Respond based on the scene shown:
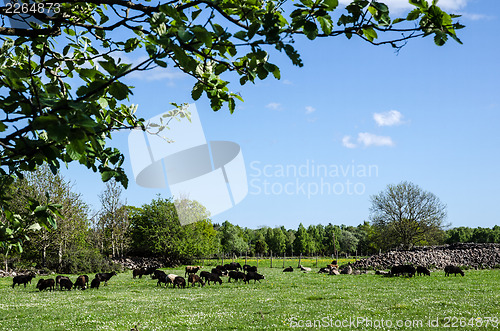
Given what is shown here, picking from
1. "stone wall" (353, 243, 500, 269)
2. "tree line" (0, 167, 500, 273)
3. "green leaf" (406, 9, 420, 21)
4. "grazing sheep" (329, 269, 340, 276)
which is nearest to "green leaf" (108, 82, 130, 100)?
"green leaf" (406, 9, 420, 21)

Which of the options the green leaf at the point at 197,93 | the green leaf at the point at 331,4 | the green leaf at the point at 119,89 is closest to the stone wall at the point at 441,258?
the green leaf at the point at 197,93

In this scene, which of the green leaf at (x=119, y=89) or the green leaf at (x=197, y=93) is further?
the green leaf at (x=197, y=93)

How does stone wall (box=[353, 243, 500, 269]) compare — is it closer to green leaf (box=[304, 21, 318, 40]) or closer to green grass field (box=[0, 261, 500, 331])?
green grass field (box=[0, 261, 500, 331])

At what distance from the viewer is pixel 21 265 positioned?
40969mm

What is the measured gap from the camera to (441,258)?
40031 mm

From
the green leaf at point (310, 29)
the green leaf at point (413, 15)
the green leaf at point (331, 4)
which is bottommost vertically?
the green leaf at point (310, 29)

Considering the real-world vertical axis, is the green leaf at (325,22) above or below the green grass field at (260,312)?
above

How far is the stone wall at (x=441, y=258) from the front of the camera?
125ft

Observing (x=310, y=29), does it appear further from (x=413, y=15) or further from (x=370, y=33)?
(x=413, y=15)

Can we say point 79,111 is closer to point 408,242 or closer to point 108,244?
point 108,244

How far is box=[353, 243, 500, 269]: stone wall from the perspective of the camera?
38.1 meters

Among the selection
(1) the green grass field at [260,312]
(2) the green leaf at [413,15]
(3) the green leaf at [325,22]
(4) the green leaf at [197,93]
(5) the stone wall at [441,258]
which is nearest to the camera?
(3) the green leaf at [325,22]

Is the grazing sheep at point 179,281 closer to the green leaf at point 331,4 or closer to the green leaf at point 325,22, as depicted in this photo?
the green leaf at point 325,22

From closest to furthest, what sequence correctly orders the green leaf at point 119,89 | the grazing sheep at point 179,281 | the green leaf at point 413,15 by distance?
the green leaf at point 119,89 < the green leaf at point 413,15 < the grazing sheep at point 179,281
